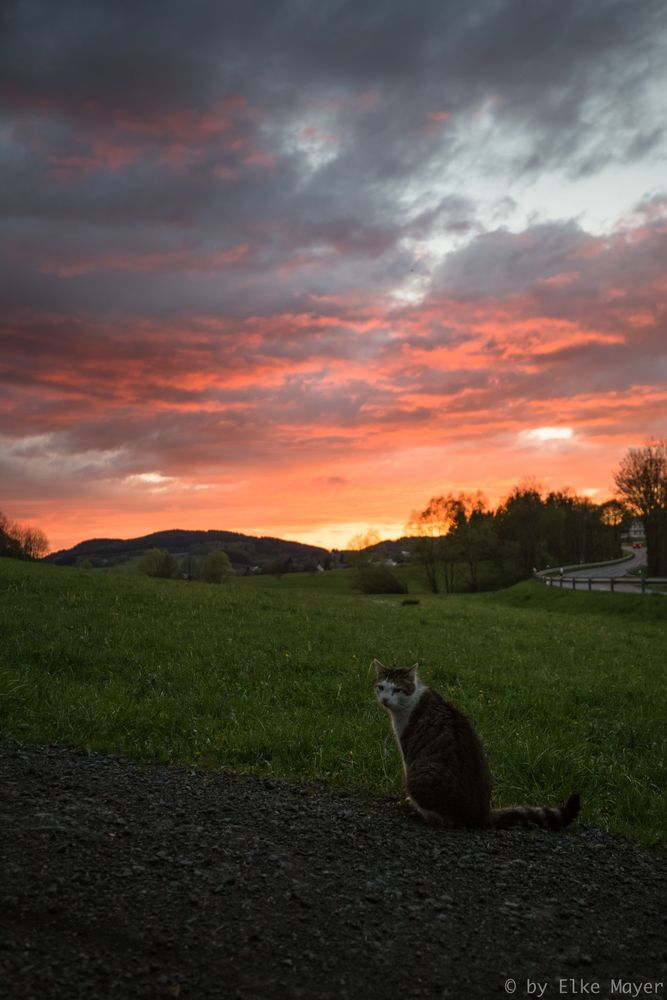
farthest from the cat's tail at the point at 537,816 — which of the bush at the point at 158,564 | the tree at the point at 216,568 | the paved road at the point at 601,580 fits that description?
the bush at the point at 158,564

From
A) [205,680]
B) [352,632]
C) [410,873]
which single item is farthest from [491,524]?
[410,873]

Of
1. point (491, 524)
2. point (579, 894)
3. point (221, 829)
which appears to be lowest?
point (579, 894)

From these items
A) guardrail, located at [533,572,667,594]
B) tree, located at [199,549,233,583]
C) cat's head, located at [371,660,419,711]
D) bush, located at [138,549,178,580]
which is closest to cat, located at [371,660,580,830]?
cat's head, located at [371,660,419,711]

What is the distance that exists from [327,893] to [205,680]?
8582 mm

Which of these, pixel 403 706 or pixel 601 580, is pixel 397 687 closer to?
pixel 403 706

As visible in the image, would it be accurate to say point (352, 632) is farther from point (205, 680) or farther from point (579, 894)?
point (579, 894)

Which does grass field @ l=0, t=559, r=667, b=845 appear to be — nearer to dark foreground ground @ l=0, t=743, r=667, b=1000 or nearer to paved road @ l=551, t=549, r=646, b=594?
dark foreground ground @ l=0, t=743, r=667, b=1000

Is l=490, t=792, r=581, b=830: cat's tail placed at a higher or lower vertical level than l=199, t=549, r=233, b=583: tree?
lower

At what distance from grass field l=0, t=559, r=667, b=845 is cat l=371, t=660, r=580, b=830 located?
110 centimetres

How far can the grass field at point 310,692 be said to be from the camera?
31.7 feet

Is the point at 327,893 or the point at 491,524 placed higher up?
the point at 491,524

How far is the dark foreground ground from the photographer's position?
4688 mm

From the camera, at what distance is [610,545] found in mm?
120000

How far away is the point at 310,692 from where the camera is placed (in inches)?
525
